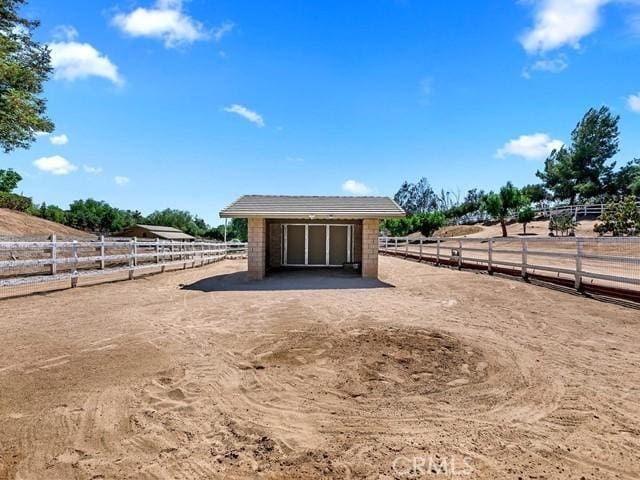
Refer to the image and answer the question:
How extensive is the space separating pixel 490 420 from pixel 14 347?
5.14 m

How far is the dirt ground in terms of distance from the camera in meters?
2.22

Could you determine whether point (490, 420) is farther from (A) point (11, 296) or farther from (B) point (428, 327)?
(A) point (11, 296)

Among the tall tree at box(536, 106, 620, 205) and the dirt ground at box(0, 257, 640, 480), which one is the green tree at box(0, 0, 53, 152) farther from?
the tall tree at box(536, 106, 620, 205)

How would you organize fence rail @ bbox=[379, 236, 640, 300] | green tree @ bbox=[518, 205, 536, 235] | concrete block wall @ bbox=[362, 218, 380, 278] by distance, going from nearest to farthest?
1. fence rail @ bbox=[379, 236, 640, 300]
2. concrete block wall @ bbox=[362, 218, 380, 278]
3. green tree @ bbox=[518, 205, 536, 235]

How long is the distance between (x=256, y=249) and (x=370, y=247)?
356 centimetres

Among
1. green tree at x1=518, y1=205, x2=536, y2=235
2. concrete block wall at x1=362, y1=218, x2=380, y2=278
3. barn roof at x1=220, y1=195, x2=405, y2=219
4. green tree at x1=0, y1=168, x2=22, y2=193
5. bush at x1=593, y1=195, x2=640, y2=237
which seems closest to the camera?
barn roof at x1=220, y1=195, x2=405, y2=219

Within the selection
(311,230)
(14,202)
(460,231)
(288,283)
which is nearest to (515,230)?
(460,231)

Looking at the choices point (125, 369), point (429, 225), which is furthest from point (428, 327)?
point (429, 225)

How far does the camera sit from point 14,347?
4293 mm

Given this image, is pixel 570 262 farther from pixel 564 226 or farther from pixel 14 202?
pixel 14 202

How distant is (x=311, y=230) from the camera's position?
14.7 meters

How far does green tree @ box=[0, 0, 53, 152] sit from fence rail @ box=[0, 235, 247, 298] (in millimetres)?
5332

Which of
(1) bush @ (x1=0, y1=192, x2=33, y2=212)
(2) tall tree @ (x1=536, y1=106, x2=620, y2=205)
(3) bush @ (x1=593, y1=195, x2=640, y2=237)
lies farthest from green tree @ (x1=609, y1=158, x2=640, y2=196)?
(1) bush @ (x1=0, y1=192, x2=33, y2=212)

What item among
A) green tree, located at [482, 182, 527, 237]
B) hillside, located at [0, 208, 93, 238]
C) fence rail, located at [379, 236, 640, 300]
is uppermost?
green tree, located at [482, 182, 527, 237]
